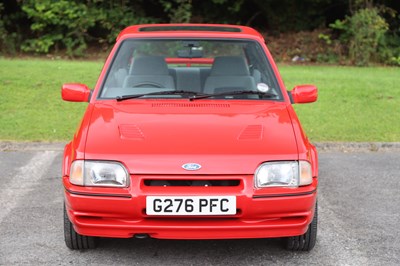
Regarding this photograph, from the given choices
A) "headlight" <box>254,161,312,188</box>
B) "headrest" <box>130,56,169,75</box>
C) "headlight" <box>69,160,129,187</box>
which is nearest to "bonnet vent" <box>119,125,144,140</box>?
"headlight" <box>69,160,129,187</box>

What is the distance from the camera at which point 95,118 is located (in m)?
4.57

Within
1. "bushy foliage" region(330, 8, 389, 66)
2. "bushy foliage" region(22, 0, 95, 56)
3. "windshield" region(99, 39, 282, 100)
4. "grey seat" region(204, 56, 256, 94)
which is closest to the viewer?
"windshield" region(99, 39, 282, 100)

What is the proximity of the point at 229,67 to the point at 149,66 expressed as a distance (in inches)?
26.4

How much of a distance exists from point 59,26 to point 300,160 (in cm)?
1431

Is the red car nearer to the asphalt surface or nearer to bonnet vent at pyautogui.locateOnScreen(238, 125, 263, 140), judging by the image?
bonnet vent at pyautogui.locateOnScreen(238, 125, 263, 140)

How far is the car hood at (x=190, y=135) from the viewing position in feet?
13.1

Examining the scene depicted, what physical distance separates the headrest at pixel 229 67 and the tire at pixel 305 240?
1.42m

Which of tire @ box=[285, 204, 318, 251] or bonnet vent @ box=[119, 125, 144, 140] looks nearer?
bonnet vent @ box=[119, 125, 144, 140]

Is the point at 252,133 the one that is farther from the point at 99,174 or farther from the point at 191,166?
the point at 99,174

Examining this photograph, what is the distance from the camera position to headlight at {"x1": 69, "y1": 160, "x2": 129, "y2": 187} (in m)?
3.99

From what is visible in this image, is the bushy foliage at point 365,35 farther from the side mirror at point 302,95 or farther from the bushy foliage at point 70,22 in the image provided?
the side mirror at point 302,95

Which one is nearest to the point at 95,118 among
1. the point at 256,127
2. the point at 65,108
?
the point at 256,127

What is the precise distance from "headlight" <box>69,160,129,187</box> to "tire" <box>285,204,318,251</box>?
4.28ft

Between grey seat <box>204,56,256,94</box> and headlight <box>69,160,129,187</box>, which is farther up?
grey seat <box>204,56,256,94</box>
